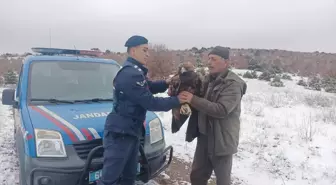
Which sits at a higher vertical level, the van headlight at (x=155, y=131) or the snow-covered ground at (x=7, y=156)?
the van headlight at (x=155, y=131)

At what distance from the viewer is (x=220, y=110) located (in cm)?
279

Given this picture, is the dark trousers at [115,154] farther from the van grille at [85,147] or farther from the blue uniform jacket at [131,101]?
the van grille at [85,147]

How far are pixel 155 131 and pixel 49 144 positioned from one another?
129 cm

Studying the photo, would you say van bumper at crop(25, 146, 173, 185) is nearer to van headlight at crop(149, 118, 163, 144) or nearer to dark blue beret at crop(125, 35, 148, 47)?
van headlight at crop(149, 118, 163, 144)

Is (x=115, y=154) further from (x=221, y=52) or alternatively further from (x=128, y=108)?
(x=221, y=52)

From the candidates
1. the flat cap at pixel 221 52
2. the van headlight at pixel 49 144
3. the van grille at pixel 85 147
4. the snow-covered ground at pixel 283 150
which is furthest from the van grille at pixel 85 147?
the snow-covered ground at pixel 283 150

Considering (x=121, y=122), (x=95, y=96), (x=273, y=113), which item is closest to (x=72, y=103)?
(x=95, y=96)

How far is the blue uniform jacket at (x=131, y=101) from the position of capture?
8.57 feet

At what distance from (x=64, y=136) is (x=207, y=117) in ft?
4.99

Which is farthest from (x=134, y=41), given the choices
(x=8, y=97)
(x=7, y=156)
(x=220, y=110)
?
(x=7, y=156)

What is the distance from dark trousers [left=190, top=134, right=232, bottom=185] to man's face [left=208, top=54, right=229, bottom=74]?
787 mm

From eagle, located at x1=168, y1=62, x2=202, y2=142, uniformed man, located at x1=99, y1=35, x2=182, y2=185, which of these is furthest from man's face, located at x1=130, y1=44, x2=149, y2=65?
eagle, located at x1=168, y1=62, x2=202, y2=142

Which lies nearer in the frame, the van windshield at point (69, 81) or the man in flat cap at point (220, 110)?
the man in flat cap at point (220, 110)

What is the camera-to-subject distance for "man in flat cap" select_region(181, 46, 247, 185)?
280cm
